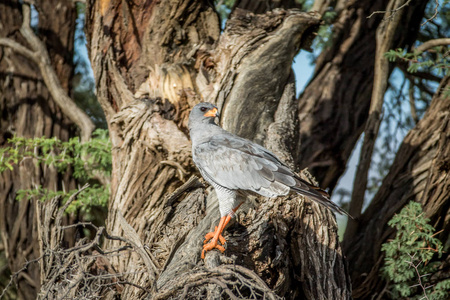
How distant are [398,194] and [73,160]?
4031 mm

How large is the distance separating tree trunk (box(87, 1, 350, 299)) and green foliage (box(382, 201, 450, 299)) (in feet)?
3.55

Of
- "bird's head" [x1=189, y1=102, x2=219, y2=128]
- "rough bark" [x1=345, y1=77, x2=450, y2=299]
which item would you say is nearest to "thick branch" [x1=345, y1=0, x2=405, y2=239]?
"rough bark" [x1=345, y1=77, x2=450, y2=299]

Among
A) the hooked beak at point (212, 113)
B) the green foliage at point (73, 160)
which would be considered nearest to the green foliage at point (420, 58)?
the hooked beak at point (212, 113)

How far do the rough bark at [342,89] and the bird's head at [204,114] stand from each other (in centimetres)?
289

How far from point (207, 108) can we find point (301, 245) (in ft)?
4.60

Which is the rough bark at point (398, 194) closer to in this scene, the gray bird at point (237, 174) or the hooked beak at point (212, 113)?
the gray bird at point (237, 174)

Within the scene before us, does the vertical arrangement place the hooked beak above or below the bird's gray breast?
above

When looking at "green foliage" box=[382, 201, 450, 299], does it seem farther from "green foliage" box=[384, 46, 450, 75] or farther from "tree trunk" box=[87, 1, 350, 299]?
"green foliage" box=[384, 46, 450, 75]

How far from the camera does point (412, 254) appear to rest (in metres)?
4.85

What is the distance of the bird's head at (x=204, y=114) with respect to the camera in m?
4.04

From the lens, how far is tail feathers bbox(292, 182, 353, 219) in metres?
3.11

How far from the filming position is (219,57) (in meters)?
5.43

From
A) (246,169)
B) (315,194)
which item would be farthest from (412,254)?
(246,169)

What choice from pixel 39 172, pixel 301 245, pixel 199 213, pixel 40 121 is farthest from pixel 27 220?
pixel 301 245
